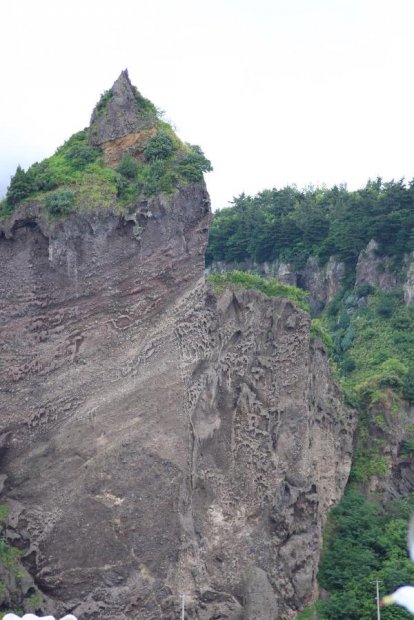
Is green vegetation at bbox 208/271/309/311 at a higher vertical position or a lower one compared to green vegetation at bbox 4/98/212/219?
lower

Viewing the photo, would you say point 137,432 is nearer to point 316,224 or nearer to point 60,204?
point 60,204

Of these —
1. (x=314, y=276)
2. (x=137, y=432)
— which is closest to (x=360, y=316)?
(x=314, y=276)

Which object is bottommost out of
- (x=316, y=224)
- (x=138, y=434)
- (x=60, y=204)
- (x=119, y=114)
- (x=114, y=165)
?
(x=138, y=434)

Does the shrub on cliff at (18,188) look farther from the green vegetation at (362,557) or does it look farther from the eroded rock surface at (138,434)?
the green vegetation at (362,557)

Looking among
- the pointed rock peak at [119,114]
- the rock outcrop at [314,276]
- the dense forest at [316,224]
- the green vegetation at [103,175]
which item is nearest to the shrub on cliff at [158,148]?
the green vegetation at [103,175]

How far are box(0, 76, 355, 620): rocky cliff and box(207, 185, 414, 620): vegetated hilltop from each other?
7.31 feet

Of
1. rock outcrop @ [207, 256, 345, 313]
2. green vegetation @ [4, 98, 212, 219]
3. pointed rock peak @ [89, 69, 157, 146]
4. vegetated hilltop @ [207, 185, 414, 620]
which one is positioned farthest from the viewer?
rock outcrop @ [207, 256, 345, 313]

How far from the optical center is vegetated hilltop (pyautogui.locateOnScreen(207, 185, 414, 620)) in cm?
3534

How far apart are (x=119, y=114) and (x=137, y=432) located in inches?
367

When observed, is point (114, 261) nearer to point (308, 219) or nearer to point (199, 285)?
point (199, 285)

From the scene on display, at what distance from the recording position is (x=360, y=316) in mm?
47688

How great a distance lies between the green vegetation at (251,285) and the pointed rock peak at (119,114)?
4.96 metres

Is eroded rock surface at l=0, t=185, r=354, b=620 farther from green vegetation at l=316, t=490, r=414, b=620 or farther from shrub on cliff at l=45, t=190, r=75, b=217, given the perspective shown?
green vegetation at l=316, t=490, r=414, b=620

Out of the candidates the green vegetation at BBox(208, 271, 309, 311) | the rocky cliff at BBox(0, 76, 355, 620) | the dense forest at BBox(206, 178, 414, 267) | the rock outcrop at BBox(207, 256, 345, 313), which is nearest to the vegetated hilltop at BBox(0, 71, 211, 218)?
the rocky cliff at BBox(0, 76, 355, 620)
